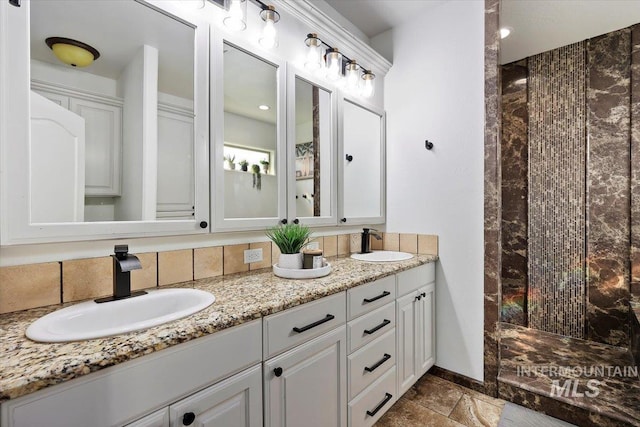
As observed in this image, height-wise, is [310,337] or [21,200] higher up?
[21,200]

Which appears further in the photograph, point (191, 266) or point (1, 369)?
point (191, 266)

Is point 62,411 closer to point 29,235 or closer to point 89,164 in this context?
point 29,235

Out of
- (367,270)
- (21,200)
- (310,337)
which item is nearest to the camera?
(21,200)

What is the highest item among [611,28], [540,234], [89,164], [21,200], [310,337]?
[611,28]

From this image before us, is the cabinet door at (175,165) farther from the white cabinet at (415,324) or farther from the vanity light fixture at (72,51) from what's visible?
the white cabinet at (415,324)

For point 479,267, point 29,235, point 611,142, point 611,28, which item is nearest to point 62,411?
point 29,235

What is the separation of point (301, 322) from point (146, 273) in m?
0.67

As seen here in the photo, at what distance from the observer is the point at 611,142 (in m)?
2.43

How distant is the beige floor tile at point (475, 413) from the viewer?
1700 millimetres

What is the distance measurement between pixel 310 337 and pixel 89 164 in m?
1.05

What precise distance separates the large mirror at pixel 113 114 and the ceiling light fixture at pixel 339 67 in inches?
29.3

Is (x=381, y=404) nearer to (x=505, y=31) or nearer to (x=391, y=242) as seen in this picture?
(x=391, y=242)

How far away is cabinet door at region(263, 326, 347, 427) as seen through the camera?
107 centimetres

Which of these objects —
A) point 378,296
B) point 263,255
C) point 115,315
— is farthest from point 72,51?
point 378,296
